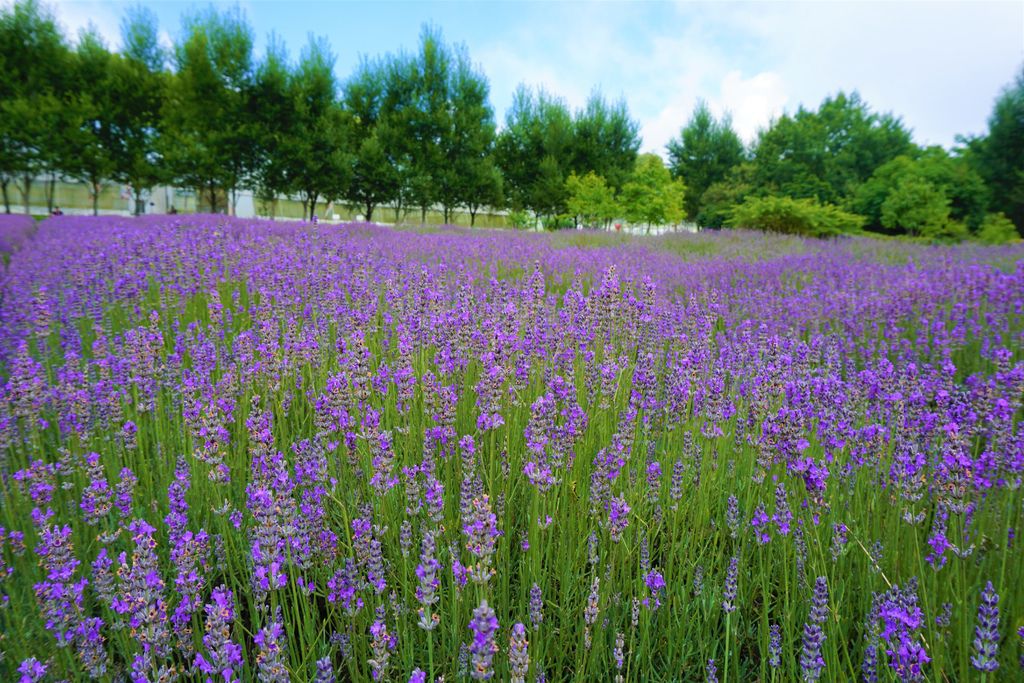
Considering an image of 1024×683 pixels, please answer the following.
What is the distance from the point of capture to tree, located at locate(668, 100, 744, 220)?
141ft

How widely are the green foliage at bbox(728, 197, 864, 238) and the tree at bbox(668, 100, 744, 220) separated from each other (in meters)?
25.7

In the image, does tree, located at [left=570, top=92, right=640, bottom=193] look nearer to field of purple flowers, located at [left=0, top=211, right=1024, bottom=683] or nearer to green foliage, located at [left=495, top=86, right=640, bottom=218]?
green foliage, located at [left=495, top=86, right=640, bottom=218]

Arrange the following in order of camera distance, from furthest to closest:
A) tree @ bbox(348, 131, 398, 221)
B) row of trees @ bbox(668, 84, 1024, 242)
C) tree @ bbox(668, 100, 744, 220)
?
tree @ bbox(668, 100, 744, 220)
tree @ bbox(348, 131, 398, 221)
row of trees @ bbox(668, 84, 1024, 242)

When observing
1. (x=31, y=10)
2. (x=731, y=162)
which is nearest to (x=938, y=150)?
(x=731, y=162)

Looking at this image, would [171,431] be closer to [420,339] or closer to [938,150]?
[420,339]

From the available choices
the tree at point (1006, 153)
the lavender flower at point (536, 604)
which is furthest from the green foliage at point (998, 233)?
the lavender flower at point (536, 604)

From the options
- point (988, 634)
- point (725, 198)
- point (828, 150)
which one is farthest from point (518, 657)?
point (828, 150)

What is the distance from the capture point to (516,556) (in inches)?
81.3

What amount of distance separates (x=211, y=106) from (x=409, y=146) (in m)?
9.27

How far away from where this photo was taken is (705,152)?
1698 inches

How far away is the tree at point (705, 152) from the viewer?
42.9 metres

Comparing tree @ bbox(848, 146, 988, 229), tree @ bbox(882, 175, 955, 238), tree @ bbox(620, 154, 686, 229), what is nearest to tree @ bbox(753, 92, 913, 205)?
tree @ bbox(848, 146, 988, 229)

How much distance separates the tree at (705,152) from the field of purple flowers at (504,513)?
143 ft

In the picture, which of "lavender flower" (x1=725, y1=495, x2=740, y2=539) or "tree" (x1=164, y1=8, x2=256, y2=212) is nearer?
"lavender flower" (x1=725, y1=495, x2=740, y2=539)
